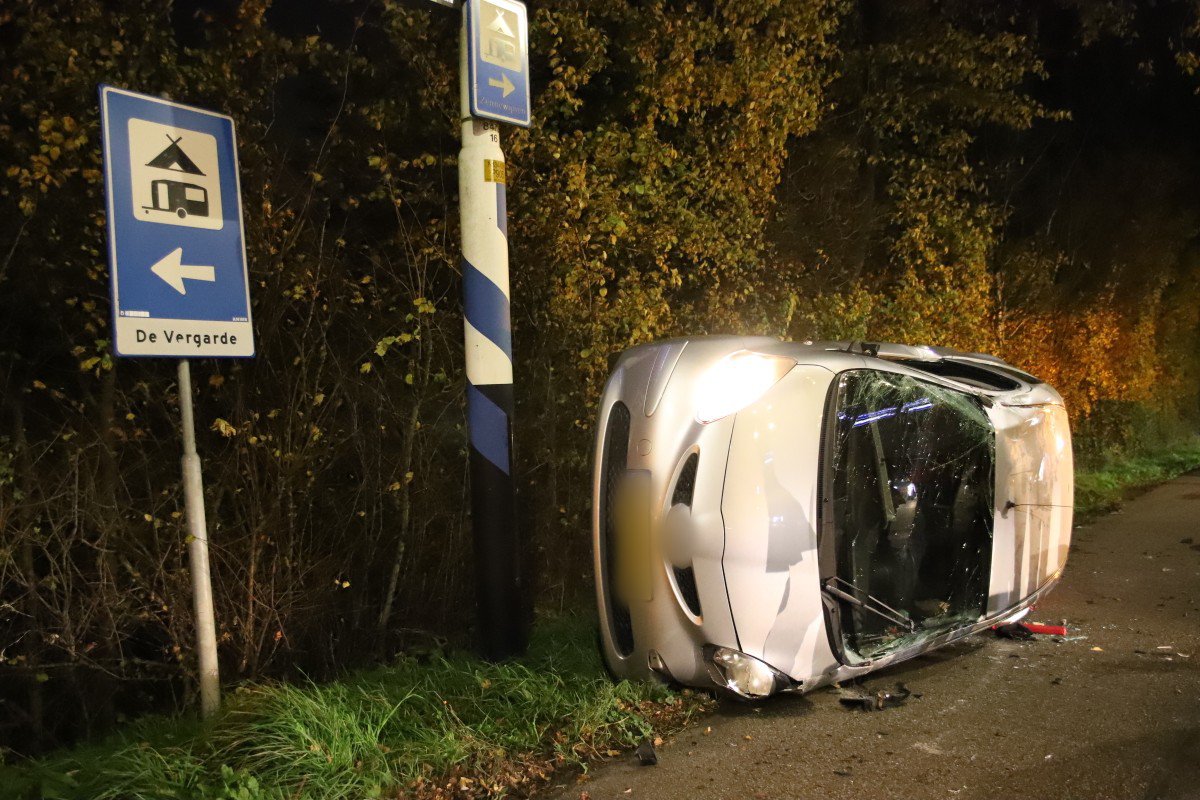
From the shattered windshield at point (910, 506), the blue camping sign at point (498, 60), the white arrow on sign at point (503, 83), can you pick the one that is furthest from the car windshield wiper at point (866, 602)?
the white arrow on sign at point (503, 83)

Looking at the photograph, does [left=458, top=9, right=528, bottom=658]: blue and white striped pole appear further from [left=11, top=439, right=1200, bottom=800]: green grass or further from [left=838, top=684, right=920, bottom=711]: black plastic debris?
[left=838, top=684, right=920, bottom=711]: black plastic debris

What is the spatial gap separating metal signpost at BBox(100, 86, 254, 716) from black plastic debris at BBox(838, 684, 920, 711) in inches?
125

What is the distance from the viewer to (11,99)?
15.3 feet

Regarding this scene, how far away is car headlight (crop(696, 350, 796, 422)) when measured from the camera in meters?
4.29

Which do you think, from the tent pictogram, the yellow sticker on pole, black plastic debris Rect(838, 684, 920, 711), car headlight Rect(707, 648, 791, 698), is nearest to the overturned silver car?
car headlight Rect(707, 648, 791, 698)

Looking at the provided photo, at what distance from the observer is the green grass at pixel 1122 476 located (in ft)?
40.8

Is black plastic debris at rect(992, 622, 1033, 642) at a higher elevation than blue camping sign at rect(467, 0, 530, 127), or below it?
below

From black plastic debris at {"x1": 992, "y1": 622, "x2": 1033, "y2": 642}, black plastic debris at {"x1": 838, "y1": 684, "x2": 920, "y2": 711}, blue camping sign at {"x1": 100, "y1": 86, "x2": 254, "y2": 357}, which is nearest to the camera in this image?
blue camping sign at {"x1": 100, "y1": 86, "x2": 254, "y2": 357}

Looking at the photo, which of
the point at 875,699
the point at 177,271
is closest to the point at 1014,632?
the point at 875,699

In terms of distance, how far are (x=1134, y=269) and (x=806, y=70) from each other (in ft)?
51.2

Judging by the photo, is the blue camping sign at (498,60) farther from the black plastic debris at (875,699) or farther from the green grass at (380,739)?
the black plastic debris at (875,699)

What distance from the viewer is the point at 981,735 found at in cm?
419

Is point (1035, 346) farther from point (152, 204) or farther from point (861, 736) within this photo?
point (152, 204)

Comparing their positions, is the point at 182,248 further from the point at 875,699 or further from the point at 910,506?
the point at 910,506
